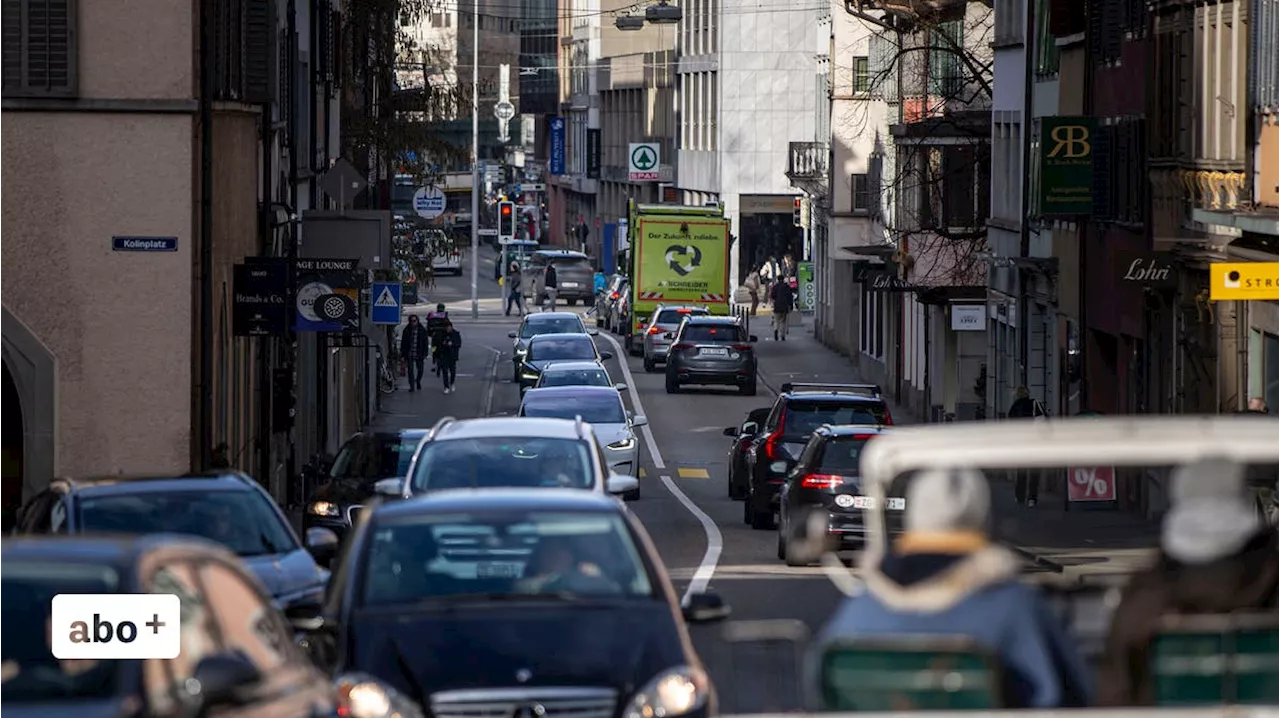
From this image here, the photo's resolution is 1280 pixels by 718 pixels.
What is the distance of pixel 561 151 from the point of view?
14375 centimetres

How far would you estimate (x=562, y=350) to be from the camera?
2260 inches

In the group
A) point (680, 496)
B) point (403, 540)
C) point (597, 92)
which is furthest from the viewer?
point (597, 92)

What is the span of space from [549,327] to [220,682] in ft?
189

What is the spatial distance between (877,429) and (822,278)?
51.2m

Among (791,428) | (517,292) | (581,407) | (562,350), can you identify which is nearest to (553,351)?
(562,350)

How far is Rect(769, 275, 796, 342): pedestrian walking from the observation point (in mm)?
72875

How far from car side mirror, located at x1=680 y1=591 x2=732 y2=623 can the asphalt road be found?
0.71 feet

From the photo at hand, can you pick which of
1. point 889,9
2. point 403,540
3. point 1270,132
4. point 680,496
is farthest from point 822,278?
point 403,540

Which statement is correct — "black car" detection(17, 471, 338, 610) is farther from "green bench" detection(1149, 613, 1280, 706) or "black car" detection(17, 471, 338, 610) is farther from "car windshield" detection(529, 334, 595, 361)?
"car windshield" detection(529, 334, 595, 361)

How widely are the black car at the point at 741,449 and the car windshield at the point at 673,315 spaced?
28688 millimetres

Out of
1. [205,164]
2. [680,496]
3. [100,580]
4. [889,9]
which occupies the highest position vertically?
[889,9]

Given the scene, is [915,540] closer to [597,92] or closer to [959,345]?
[959,345]

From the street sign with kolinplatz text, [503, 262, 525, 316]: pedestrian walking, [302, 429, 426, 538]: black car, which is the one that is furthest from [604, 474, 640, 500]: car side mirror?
[503, 262, 525, 316]: pedestrian walking

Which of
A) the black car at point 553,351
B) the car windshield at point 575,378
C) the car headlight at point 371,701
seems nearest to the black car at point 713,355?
the black car at point 553,351
